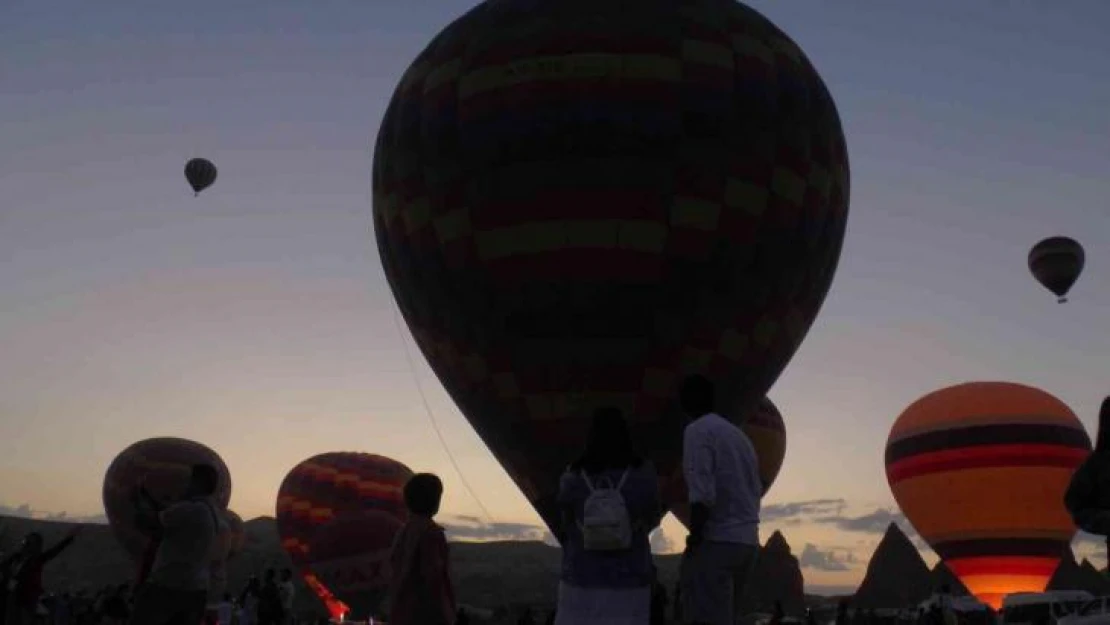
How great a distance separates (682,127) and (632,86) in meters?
0.88

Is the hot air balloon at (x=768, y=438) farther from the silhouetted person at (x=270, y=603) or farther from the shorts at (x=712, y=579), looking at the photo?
the shorts at (x=712, y=579)

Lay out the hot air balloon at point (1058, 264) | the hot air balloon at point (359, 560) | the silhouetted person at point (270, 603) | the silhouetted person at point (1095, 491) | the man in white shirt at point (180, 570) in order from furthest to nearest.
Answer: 1. the hot air balloon at point (1058, 264)
2. the hot air balloon at point (359, 560)
3. the silhouetted person at point (270, 603)
4. the man in white shirt at point (180, 570)
5. the silhouetted person at point (1095, 491)

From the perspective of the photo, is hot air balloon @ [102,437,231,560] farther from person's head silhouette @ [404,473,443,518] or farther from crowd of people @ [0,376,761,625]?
person's head silhouette @ [404,473,443,518]

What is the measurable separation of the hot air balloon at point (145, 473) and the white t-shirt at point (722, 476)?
3162 centimetres

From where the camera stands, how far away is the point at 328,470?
38.2 m

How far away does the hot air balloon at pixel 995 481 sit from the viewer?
1211 inches

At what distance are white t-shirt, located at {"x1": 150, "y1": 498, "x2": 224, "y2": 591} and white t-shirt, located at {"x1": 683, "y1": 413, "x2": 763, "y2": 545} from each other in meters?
3.01

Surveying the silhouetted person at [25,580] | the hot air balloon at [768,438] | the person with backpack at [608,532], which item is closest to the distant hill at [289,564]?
the hot air balloon at [768,438]

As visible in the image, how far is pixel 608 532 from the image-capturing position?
565 cm

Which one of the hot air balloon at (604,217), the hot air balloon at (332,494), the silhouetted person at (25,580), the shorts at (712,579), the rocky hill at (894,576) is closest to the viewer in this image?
the shorts at (712,579)

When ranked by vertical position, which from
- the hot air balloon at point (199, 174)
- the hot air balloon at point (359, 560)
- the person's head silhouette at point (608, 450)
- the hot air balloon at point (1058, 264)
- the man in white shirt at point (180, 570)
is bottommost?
the man in white shirt at point (180, 570)

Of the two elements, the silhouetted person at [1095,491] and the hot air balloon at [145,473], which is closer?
the silhouetted person at [1095,491]

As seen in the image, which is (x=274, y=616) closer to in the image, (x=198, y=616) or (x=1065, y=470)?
(x=198, y=616)

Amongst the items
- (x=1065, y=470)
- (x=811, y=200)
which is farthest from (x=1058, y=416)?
(x=811, y=200)
